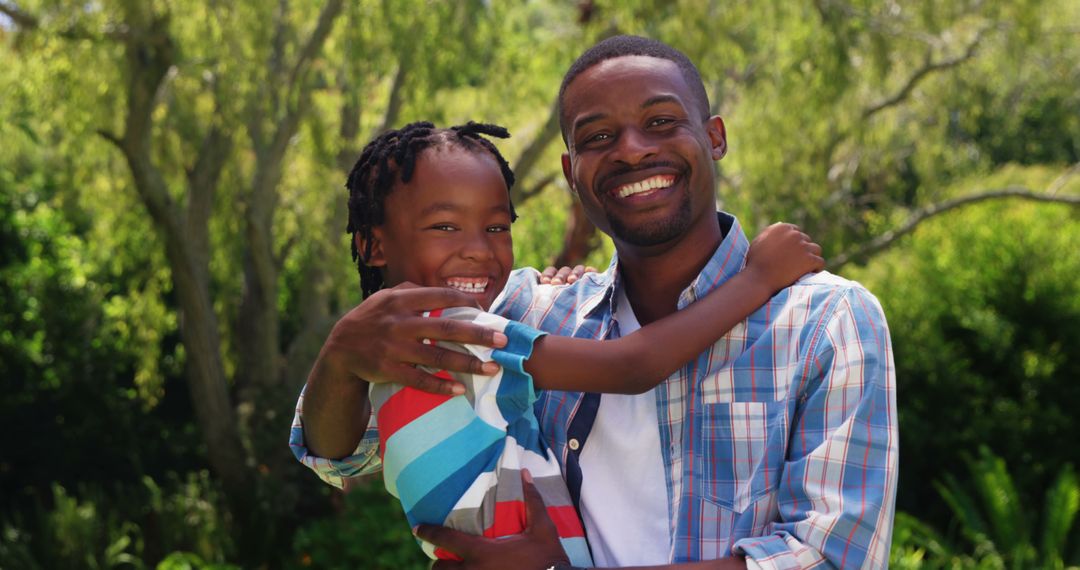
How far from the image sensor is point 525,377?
1.79 m

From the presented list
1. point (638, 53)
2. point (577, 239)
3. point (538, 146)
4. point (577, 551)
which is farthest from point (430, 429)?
point (538, 146)

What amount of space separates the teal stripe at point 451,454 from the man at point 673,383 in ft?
0.28

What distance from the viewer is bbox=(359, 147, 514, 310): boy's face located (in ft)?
6.70

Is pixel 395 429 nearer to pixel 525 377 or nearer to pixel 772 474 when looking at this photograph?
pixel 525 377

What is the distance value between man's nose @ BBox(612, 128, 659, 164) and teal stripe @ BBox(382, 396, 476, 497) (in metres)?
0.54

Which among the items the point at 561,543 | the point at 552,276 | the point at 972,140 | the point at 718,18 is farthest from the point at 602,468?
the point at 972,140

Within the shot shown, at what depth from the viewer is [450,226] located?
206 cm

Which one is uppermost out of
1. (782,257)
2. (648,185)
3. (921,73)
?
(921,73)

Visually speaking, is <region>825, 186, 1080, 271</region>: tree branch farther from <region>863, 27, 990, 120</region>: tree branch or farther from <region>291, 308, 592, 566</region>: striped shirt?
<region>291, 308, 592, 566</region>: striped shirt

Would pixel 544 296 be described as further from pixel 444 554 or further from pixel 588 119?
pixel 444 554

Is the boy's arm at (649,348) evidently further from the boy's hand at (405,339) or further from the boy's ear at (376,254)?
the boy's ear at (376,254)

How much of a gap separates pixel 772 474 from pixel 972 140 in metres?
17.3

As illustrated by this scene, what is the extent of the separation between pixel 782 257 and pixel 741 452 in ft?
1.17

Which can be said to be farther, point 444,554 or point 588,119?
point 588,119
